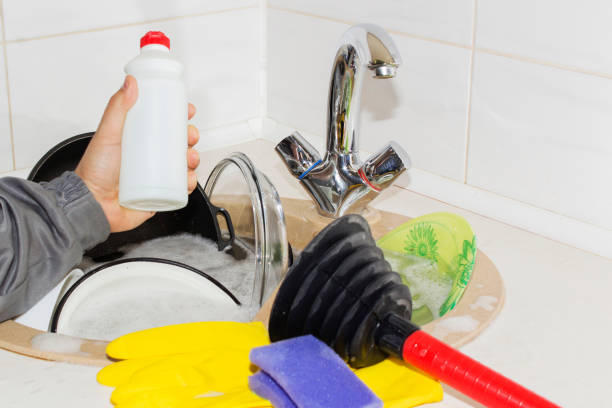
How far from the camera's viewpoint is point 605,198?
983 millimetres

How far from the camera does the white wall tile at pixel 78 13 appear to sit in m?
1.11

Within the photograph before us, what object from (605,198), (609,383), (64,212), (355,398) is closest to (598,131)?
(605,198)

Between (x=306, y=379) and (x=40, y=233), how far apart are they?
0.32 meters

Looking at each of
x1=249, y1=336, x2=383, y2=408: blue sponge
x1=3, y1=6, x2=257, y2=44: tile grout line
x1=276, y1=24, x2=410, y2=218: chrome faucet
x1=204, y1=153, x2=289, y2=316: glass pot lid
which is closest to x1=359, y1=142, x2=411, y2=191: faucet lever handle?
x1=276, y1=24, x2=410, y2=218: chrome faucet

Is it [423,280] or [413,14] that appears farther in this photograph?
[413,14]

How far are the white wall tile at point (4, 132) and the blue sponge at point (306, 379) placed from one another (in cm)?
63

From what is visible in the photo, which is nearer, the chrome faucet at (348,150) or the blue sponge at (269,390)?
the blue sponge at (269,390)

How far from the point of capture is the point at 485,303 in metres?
0.89

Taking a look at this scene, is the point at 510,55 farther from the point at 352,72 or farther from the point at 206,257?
the point at 206,257

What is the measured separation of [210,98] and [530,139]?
581mm

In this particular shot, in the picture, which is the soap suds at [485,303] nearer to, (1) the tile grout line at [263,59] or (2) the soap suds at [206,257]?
(2) the soap suds at [206,257]

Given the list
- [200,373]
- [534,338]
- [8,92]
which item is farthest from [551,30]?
[8,92]

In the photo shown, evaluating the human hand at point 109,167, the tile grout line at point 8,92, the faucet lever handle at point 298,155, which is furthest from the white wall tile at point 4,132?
the faucet lever handle at point 298,155

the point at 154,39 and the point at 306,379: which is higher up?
the point at 154,39
